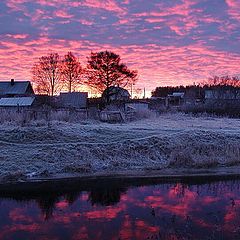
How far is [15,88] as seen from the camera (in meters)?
60.6

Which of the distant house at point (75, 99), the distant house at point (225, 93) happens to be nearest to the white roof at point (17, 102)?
the distant house at point (75, 99)

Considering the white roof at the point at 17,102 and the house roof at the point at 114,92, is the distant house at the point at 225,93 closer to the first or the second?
the house roof at the point at 114,92

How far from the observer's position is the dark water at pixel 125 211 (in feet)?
35.6

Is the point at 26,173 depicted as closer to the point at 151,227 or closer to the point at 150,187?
the point at 150,187

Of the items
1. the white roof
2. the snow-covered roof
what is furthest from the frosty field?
the snow-covered roof

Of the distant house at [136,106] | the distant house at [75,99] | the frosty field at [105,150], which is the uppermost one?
the distant house at [75,99]

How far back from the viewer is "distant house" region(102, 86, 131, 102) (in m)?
53.6

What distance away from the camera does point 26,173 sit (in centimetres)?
1831

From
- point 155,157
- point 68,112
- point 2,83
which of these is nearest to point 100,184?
point 155,157

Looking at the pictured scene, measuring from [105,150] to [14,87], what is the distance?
140 feet

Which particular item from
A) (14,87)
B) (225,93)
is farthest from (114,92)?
(225,93)

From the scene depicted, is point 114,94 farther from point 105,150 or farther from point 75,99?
point 105,150

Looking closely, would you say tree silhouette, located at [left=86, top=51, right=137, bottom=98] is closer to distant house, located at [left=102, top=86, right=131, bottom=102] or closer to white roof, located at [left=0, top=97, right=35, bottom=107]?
distant house, located at [left=102, top=86, right=131, bottom=102]

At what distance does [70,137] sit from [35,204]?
844cm
